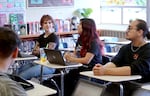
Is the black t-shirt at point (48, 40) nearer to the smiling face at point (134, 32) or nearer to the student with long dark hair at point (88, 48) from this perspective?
the student with long dark hair at point (88, 48)

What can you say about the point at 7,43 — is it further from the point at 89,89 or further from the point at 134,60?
the point at 134,60

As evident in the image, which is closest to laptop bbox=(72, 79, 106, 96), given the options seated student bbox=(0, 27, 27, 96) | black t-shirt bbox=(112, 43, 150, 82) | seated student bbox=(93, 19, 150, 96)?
seated student bbox=(93, 19, 150, 96)

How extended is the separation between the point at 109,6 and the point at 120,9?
36 cm

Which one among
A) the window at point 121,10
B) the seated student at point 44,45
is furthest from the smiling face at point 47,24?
the window at point 121,10

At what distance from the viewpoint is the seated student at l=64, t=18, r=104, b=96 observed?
4062 millimetres

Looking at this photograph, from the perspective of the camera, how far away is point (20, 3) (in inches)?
254

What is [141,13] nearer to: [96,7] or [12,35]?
[96,7]

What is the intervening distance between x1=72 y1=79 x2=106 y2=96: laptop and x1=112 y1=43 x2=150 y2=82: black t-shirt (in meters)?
0.39

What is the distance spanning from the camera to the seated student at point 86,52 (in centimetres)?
406

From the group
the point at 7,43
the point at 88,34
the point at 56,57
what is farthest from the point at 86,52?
the point at 7,43

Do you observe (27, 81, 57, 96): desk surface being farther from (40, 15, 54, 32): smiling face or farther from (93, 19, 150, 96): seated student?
(40, 15, 54, 32): smiling face

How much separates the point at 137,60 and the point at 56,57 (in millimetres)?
1038

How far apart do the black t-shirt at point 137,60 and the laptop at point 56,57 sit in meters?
0.60

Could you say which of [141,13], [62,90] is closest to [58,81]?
[62,90]
